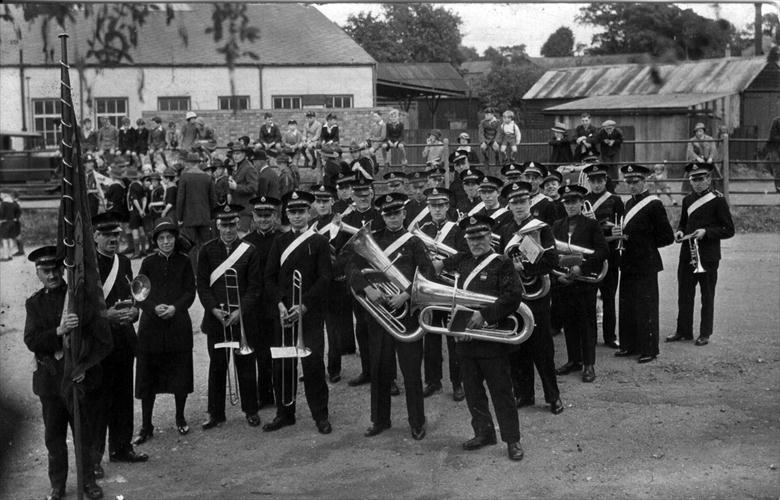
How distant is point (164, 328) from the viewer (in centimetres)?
846

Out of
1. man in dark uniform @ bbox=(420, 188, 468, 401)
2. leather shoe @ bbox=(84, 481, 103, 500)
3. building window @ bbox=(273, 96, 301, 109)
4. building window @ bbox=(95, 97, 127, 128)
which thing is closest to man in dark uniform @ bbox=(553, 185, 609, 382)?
man in dark uniform @ bbox=(420, 188, 468, 401)

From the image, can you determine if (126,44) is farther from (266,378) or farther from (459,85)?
(266,378)

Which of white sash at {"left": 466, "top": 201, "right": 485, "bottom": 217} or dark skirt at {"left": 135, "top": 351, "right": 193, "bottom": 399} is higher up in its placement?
Result: white sash at {"left": 466, "top": 201, "right": 485, "bottom": 217}

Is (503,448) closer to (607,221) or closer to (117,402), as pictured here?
(607,221)

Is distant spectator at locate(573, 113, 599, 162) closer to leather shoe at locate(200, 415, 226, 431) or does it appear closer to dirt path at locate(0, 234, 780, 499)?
dirt path at locate(0, 234, 780, 499)

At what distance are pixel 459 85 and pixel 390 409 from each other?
2619 millimetres

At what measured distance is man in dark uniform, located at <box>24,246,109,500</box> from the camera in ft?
23.6

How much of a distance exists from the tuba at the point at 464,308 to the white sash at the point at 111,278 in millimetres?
2193

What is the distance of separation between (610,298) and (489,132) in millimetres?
2444

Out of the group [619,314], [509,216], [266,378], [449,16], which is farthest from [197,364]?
[449,16]

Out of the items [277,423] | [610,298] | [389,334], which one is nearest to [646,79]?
[610,298]

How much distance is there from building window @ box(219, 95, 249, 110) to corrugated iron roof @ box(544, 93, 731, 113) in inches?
87.5

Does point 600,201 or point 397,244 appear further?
point 600,201

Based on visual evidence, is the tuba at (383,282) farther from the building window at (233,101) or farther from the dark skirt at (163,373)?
the dark skirt at (163,373)
